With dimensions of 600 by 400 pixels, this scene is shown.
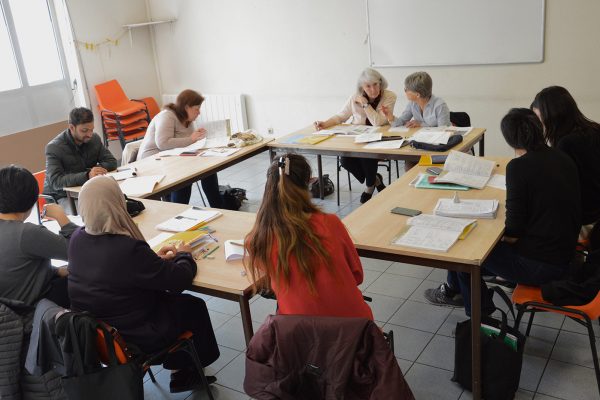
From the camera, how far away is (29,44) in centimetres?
661

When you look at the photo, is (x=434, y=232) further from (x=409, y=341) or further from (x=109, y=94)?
(x=109, y=94)

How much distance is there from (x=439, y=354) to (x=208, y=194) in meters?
2.79

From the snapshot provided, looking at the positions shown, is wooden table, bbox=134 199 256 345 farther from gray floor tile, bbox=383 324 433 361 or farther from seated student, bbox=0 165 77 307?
gray floor tile, bbox=383 324 433 361

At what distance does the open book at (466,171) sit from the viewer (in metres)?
3.24

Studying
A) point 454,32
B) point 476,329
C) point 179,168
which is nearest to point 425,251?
point 476,329

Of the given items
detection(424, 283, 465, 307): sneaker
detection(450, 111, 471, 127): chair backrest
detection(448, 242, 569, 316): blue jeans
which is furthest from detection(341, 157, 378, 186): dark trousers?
detection(448, 242, 569, 316): blue jeans

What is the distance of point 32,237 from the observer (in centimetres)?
243

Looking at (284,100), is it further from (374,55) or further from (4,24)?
(4,24)

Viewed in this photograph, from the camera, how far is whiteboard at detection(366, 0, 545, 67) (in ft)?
17.2

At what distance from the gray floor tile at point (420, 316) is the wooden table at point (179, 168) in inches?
66.5

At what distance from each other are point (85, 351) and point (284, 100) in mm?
5235

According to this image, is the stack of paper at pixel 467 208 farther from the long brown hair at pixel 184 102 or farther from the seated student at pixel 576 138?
the long brown hair at pixel 184 102

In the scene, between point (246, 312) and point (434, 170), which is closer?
point (246, 312)

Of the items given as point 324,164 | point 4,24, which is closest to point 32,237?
point 324,164
